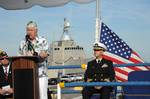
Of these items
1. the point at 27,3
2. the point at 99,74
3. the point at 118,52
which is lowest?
the point at 99,74

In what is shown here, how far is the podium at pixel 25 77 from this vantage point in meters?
6.50

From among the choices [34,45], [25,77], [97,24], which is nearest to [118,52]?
[97,24]

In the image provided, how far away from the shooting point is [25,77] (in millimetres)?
6516

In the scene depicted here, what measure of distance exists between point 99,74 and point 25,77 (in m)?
1.62

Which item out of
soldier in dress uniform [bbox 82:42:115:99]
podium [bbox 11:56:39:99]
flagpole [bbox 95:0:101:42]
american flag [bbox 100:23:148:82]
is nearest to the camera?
podium [bbox 11:56:39:99]

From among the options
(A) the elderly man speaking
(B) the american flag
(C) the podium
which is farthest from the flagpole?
(C) the podium

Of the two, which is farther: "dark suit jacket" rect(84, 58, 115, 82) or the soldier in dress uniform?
"dark suit jacket" rect(84, 58, 115, 82)

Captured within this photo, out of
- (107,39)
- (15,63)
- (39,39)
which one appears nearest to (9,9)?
(107,39)

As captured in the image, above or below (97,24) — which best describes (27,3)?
above

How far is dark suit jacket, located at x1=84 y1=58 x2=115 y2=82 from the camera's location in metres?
7.69

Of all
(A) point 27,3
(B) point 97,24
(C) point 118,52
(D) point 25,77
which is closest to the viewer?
(D) point 25,77

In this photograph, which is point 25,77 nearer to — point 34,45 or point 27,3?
point 34,45

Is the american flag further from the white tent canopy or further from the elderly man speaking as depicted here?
the elderly man speaking

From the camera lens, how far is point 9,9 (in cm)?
1070
